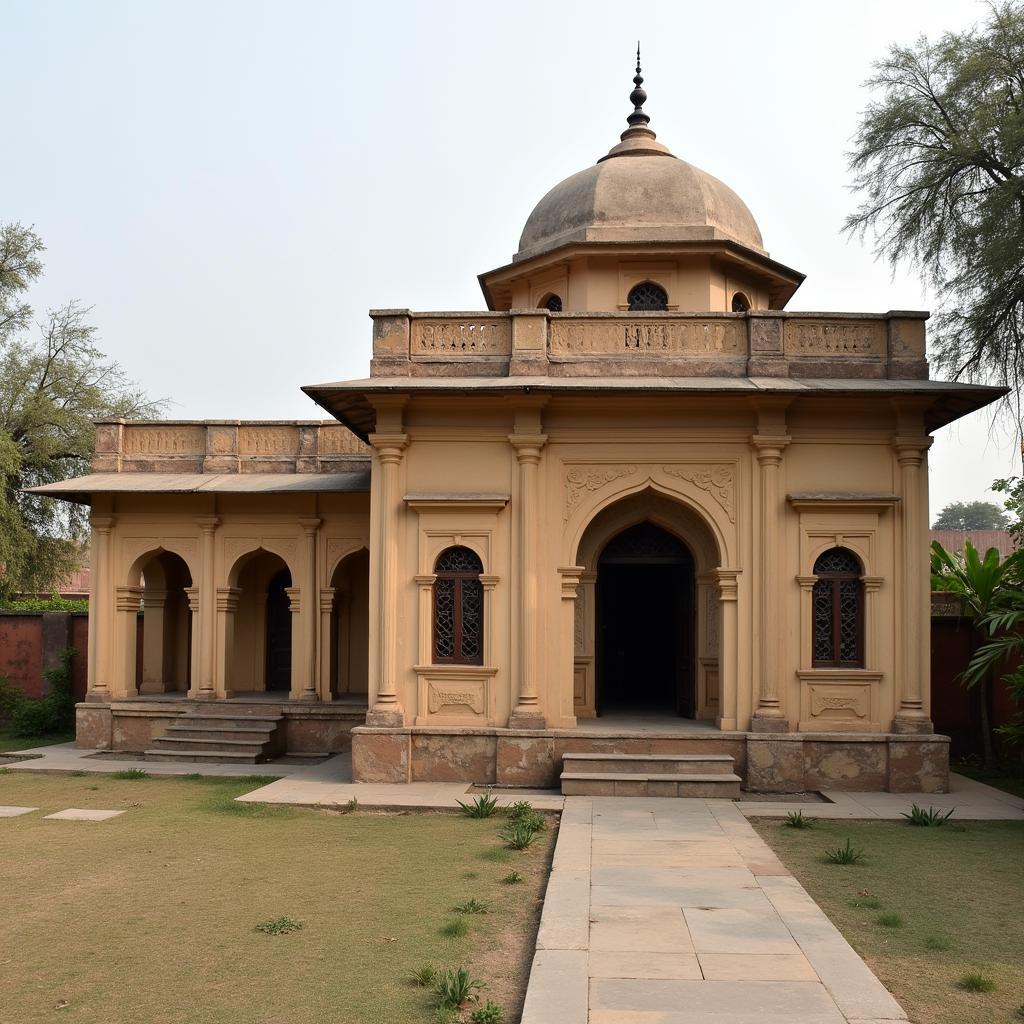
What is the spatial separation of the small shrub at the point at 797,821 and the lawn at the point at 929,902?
9cm

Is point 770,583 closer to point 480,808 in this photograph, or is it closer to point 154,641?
point 480,808

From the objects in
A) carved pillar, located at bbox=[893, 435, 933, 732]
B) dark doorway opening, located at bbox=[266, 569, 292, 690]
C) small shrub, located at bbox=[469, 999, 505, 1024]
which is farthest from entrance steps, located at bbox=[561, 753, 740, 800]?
dark doorway opening, located at bbox=[266, 569, 292, 690]

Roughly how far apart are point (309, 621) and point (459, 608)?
15.2ft

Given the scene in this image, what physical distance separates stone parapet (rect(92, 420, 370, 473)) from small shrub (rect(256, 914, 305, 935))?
35.7 feet

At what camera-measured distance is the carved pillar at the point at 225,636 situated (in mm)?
17062

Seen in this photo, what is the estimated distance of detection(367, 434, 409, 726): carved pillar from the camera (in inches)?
506

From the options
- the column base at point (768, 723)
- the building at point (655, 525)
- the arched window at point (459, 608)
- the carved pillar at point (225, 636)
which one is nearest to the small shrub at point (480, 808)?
the building at point (655, 525)

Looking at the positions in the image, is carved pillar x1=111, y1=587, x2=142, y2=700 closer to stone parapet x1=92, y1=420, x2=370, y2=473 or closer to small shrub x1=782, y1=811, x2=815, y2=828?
stone parapet x1=92, y1=420, x2=370, y2=473

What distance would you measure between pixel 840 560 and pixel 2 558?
1859 centimetres

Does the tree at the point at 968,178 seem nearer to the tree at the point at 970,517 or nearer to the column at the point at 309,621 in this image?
the column at the point at 309,621

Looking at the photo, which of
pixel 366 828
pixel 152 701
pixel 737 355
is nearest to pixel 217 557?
pixel 152 701

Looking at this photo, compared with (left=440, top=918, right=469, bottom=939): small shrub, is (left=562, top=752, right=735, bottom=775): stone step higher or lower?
higher

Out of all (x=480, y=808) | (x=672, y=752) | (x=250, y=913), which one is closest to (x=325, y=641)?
(x=480, y=808)

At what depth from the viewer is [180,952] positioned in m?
6.68
